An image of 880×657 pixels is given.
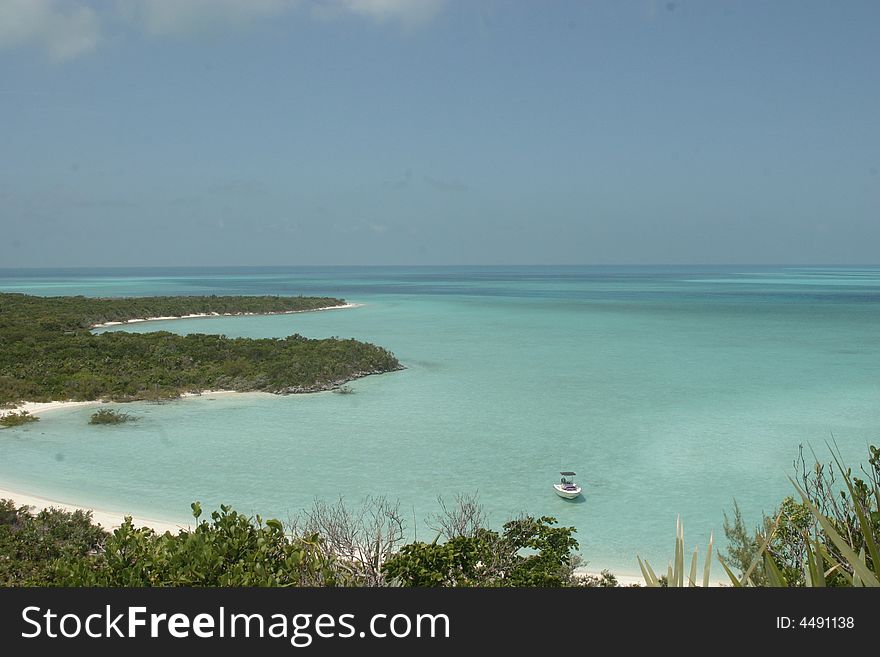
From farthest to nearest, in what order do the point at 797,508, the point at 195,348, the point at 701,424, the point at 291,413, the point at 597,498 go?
the point at 195,348, the point at 291,413, the point at 701,424, the point at 597,498, the point at 797,508

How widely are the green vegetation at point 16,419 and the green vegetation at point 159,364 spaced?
1819 mm

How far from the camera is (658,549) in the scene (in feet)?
40.3

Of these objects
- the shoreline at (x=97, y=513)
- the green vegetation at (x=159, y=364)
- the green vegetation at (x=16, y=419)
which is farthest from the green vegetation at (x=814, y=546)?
the green vegetation at (x=16, y=419)

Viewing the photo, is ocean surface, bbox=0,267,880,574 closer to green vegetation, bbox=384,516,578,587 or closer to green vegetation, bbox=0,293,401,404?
green vegetation, bbox=0,293,401,404

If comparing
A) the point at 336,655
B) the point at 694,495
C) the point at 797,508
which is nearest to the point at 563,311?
the point at 694,495

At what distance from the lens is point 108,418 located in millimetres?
20766

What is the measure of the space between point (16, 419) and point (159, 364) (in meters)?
8.55

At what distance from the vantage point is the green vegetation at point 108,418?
814 inches

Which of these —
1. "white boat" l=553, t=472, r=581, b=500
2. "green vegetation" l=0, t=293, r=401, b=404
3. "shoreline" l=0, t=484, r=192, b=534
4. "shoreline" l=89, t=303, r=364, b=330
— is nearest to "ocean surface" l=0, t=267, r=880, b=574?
"white boat" l=553, t=472, r=581, b=500

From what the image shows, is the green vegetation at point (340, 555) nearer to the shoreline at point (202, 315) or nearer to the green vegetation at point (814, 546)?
the green vegetation at point (814, 546)

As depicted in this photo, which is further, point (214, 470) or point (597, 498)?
point (214, 470)

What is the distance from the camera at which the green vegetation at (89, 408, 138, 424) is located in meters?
20.7

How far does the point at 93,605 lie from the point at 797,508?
27.3 ft

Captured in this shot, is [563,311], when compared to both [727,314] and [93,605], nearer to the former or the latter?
[727,314]
